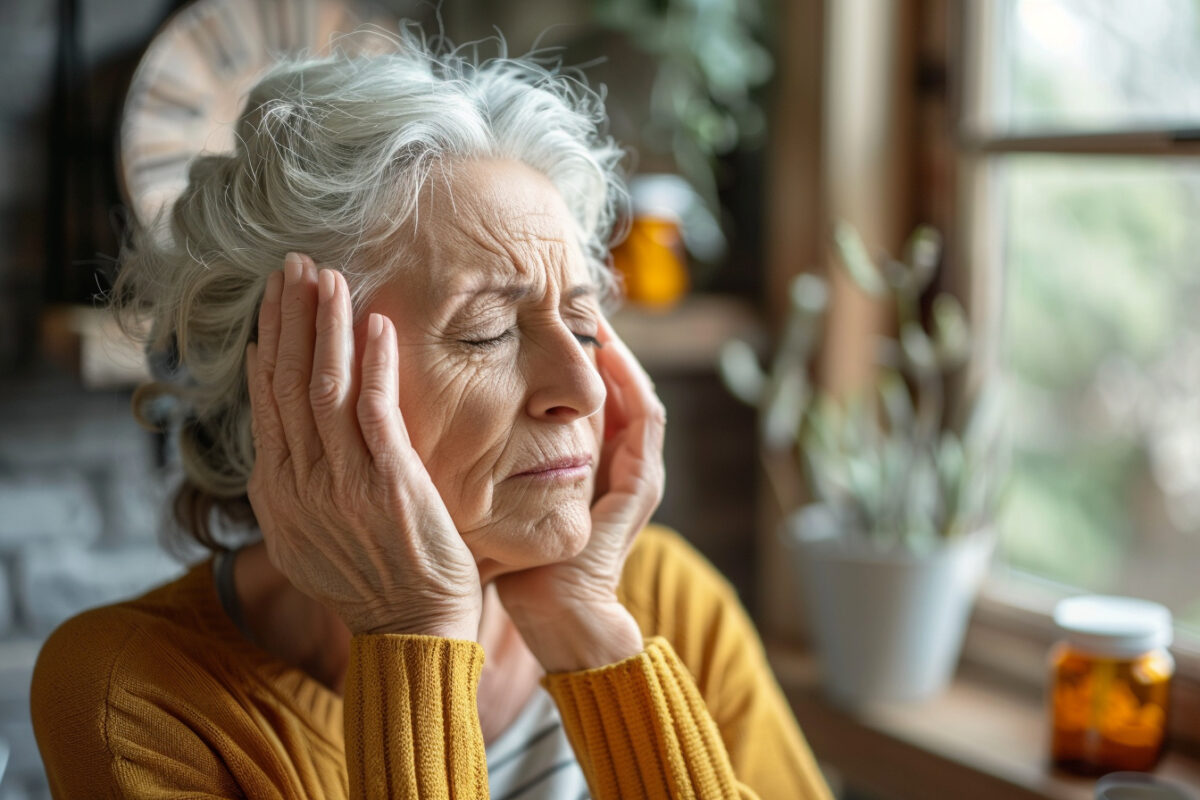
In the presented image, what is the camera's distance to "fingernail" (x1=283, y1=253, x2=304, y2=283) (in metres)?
0.97

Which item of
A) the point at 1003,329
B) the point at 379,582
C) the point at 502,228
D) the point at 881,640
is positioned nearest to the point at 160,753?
the point at 379,582

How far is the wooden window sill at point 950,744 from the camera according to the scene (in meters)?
1.51

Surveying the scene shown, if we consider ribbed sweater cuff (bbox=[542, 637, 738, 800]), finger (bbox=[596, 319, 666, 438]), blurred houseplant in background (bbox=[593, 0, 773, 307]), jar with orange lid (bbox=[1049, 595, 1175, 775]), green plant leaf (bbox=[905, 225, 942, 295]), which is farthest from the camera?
blurred houseplant in background (bbox=[593, 0, 773, 307])

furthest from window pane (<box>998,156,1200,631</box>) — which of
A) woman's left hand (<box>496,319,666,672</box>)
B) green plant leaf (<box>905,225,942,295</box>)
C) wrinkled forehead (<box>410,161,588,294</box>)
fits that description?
wrinkled forehead (<box>410,161,588,294</box>)

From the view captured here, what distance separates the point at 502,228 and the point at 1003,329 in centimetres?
111

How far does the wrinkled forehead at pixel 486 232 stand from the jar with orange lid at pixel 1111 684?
0.85 metres

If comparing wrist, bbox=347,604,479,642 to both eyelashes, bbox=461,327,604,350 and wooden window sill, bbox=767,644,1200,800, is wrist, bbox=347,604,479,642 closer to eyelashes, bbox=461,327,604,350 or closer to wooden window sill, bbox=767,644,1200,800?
eyelashes, bbox=461,327,604,350

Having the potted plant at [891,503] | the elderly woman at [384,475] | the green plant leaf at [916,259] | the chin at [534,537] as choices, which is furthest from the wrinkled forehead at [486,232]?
the green plant leaf at [916,259]

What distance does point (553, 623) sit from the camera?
43.9 inches

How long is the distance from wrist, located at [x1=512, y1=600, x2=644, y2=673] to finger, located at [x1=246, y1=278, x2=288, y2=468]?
32cm

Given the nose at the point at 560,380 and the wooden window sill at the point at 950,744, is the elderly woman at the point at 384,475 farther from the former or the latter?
the wooden window sill at the point at 950,744

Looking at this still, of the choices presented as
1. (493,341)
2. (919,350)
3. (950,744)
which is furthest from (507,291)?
(950,744)

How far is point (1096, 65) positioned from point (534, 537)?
1196 millimetres

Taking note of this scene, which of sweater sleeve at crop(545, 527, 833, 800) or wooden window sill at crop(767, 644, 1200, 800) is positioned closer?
sweater sleeve at crop(545, 527, 833, 800)
